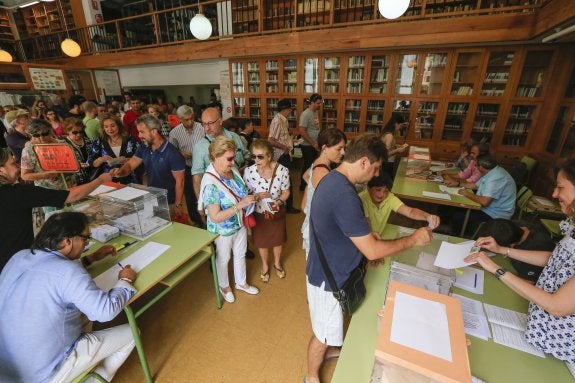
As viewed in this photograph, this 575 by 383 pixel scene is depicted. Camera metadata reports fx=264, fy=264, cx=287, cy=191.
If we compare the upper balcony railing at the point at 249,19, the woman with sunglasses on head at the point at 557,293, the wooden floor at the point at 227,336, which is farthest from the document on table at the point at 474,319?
the upper balcony railing at the point at 249,19

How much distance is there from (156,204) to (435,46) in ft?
18.4

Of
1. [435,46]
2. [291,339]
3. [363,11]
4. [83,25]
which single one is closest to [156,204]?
[291,339]

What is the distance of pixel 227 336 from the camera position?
2.17 m

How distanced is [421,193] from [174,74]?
808cm

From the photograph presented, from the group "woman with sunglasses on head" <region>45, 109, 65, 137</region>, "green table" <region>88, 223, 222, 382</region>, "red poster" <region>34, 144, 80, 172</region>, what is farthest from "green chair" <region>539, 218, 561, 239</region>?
"woman with sunglasses on head" <region>45, 109, 65, 137</region>

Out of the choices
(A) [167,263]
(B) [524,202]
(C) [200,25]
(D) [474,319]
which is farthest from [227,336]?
(C) [200,25]

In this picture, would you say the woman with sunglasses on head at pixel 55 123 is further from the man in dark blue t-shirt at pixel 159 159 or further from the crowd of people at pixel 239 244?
the man in dark blue t-shirt at pixel 159 159

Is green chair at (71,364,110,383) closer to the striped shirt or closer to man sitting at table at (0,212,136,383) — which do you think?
man sitting at table at (0,212,136,383)

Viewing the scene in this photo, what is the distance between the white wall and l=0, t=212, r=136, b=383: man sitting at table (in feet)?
22.6

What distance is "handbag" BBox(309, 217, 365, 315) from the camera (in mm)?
1366

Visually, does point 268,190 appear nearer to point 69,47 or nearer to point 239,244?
point 239,244

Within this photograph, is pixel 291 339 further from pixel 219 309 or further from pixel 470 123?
pixel 470 123

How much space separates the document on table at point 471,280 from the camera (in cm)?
152

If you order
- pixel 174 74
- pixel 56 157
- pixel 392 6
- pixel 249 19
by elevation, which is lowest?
pixel 56 157
